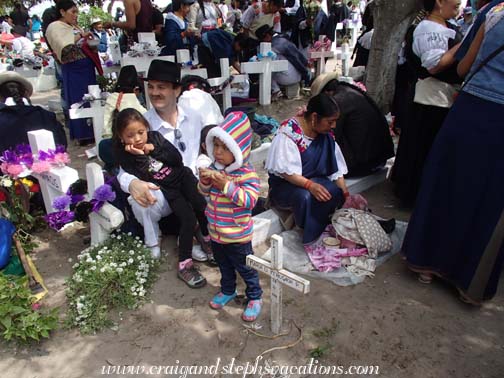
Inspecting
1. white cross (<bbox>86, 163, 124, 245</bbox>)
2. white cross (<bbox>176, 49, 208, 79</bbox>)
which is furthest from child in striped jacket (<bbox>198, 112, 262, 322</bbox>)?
white cross (<bbox>176, 49, 208, 79</bbox>)

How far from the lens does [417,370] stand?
2.29 m

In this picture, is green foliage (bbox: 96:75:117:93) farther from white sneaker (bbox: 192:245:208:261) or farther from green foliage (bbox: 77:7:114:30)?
green foliage (bbox: 77:7:114:30)

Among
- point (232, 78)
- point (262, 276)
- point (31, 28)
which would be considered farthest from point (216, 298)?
point (31, 28)

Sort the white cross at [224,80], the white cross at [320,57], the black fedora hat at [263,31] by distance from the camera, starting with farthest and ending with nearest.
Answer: the white cross at [320,57] < the black fedora hat at [263,31] < the white cross at [224,80]

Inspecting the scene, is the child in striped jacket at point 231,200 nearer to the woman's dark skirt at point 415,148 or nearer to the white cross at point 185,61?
the woman's dark skirt at point 415,148

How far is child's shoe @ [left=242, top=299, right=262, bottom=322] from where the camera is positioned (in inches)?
104

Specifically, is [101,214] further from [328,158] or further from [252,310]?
[328,158]

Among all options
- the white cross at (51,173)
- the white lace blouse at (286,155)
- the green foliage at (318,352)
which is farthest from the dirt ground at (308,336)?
the white lace blouse at (286,155)

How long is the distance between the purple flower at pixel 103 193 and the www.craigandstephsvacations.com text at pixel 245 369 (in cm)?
114

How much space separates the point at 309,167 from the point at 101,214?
1.61 meters

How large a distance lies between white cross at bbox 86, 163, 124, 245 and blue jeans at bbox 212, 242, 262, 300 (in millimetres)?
768

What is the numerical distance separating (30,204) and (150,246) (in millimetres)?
1343

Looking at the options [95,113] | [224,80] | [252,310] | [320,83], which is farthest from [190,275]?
[224,80]

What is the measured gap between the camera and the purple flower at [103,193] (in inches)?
116
